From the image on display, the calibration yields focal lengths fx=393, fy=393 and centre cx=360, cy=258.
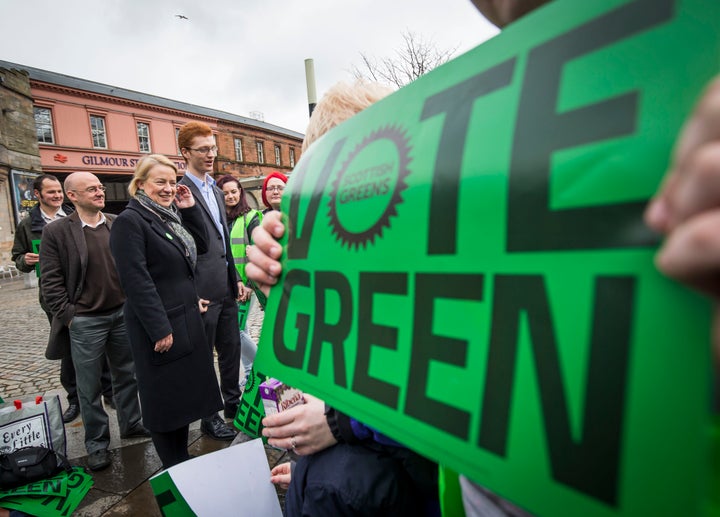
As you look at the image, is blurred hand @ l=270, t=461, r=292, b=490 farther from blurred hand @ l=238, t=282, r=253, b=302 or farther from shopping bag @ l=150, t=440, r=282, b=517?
blurred hand @ l=238, t=282, r=253, b=302

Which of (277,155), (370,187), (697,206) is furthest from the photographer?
(277,155)

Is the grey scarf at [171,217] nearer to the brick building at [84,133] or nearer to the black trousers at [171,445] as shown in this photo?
the black trousers at [171,445]

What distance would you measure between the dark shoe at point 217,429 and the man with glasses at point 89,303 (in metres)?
0.49

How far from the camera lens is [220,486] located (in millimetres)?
1487

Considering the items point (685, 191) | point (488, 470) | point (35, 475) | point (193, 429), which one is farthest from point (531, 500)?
point (193, 429)

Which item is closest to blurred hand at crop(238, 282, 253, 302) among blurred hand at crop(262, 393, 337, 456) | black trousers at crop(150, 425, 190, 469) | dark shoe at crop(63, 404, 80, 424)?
black trousers at crop(150, 425, 190, 469)

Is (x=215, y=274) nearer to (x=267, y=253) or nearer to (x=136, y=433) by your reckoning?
(x=136, y=433)

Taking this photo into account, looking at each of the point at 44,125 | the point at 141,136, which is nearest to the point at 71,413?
the point at 44,125

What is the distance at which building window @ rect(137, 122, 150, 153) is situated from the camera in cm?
2320

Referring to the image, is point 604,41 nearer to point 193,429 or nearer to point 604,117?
point 604,117

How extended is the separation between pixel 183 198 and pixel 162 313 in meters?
0.96

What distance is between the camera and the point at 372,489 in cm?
100

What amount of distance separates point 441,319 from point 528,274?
0.15m

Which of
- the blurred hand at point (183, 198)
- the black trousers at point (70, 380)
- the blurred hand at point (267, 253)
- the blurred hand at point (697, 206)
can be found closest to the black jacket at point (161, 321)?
the blurred hand at point (183, 198)
